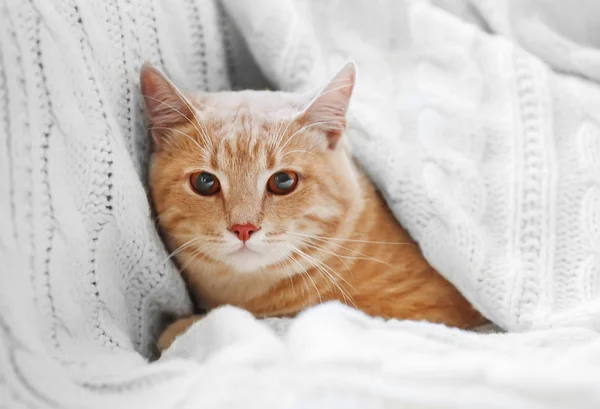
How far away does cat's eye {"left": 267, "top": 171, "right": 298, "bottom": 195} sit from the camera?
110 centimetres

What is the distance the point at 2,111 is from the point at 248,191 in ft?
1.37

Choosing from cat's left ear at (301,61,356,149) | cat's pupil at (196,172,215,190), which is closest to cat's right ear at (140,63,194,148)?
cat's pupil at (196,172,215,190)

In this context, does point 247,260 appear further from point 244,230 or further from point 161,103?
point 161,103

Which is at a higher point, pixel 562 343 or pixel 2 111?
Result: pixel 2 111

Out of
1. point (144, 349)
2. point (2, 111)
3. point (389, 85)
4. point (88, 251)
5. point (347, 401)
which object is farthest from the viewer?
point (389, 85)

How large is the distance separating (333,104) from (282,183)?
170mm

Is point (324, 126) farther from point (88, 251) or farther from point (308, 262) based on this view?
point (88, 251)

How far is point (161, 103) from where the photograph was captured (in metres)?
1.06

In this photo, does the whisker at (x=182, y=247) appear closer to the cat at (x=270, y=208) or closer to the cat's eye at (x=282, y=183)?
the cat at (x=270, y=208)

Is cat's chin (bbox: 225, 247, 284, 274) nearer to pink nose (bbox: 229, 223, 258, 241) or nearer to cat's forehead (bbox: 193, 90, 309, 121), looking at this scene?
pink nose (bbox: 229, 223, 258, 241)

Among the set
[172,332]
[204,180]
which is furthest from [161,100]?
[172,332]

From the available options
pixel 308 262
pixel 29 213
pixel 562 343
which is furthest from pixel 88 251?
pixel 562 343

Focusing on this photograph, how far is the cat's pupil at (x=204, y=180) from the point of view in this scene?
1.08m

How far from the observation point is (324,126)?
1132 millimetres
